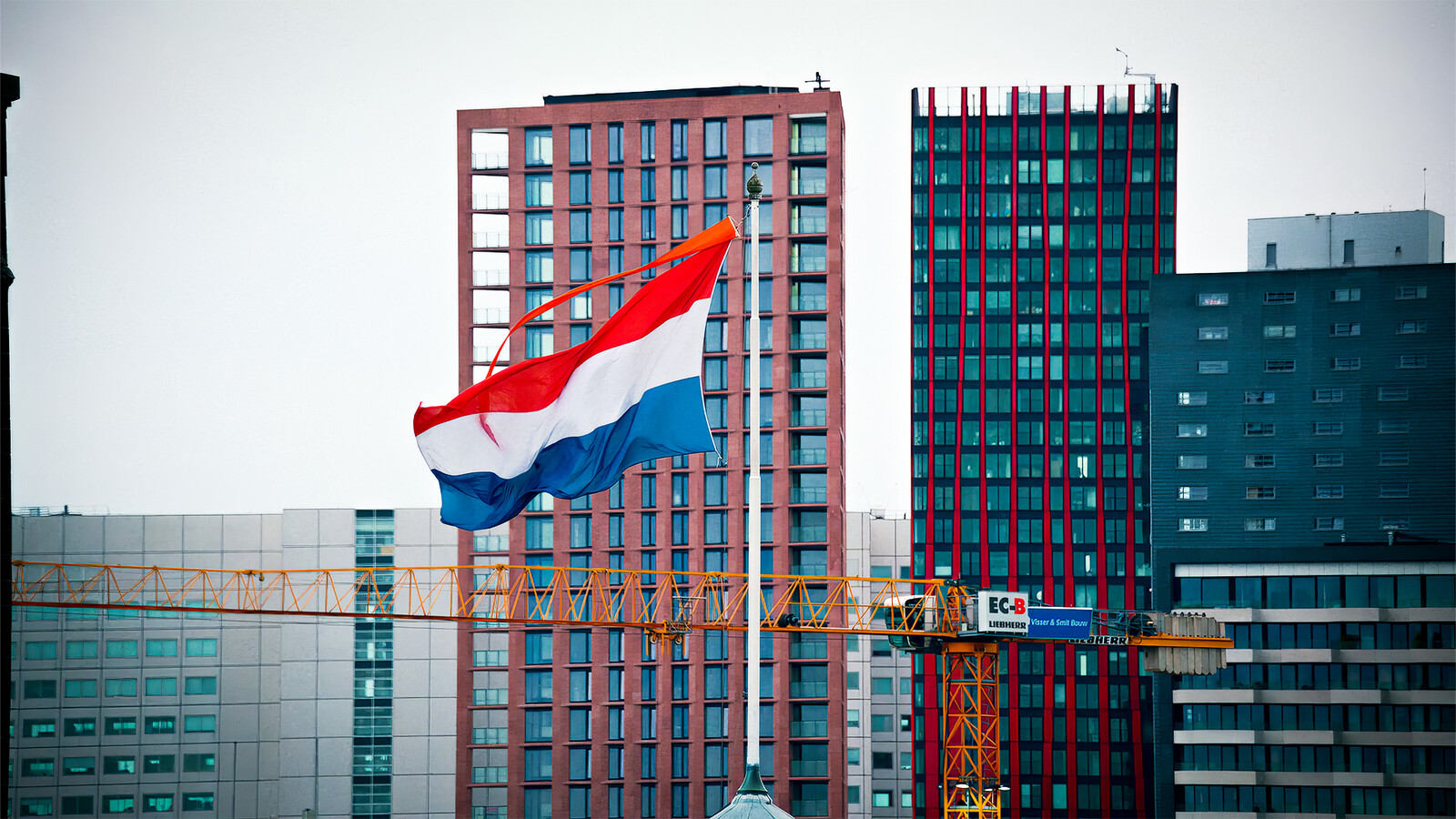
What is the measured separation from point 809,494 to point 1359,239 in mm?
72937

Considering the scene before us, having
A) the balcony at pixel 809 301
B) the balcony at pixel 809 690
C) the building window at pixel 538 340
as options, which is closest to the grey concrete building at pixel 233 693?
the building window at pixel 538 340

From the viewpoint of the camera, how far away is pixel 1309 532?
16312cm

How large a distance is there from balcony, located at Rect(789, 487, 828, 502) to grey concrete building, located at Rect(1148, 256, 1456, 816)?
40.5 meters

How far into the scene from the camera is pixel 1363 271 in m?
167

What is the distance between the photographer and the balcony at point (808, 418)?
427 ft

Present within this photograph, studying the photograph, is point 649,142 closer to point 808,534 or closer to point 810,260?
point 810,260

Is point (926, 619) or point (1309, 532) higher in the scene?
point (1309, 532)

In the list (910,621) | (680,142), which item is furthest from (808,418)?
(910,621)

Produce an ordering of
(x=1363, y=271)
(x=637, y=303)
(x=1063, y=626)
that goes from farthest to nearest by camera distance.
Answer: (x=1363, y=271)
(x=1063, y=626)
(x=637, y=303)

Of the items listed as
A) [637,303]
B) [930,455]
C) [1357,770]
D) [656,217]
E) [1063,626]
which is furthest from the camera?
[930,455]

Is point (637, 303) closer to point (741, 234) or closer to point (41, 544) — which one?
point (741, 234)

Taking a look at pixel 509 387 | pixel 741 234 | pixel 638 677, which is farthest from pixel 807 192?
pixel 509 387

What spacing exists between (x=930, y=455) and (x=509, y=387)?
6085 inches

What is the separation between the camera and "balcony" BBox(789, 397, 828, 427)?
13012cm
